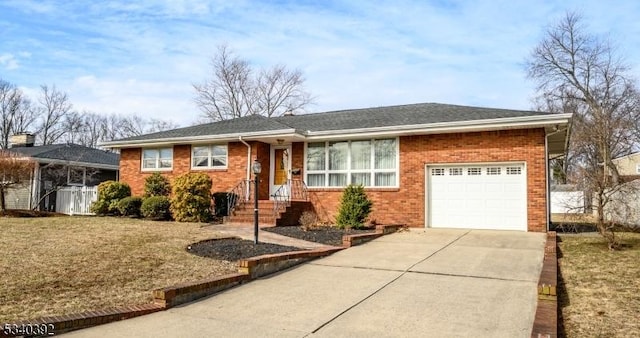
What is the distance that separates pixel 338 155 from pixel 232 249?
7.31 meters

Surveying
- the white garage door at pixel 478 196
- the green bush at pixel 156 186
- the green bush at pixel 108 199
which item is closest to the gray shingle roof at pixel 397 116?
the white garage door at pixel 478 196

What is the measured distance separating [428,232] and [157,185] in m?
10.1

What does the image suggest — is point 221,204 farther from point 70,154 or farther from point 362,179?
point 70,154

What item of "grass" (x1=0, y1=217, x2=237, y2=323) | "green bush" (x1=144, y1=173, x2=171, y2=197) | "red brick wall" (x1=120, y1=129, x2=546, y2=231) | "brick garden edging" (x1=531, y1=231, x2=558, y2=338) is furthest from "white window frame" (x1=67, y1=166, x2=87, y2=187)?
"brick garden edging" (x1=531, y1=231, x2=558, y2=338)

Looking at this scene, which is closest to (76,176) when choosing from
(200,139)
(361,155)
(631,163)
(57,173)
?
(57,173)

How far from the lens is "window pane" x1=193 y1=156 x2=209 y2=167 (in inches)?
680

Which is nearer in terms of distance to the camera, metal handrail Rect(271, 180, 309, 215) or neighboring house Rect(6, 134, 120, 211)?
metal handrail Rect(271, 180, 309, 215)

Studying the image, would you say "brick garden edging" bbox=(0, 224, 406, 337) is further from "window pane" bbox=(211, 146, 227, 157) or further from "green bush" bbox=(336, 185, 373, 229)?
"window pane" bbox=(211, 146, 227, 157)

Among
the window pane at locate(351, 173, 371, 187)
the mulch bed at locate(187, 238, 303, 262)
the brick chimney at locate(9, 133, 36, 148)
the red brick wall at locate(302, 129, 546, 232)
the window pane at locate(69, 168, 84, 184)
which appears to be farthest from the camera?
the brick chimney at locate(9, 133, 36, 148)

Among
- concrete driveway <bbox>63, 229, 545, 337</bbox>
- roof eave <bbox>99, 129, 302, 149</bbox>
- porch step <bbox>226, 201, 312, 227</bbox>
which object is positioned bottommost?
concrete driveway <bbox>63, 229, 545, 337</bbox>

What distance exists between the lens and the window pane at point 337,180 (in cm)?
1544

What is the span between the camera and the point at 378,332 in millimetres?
4754

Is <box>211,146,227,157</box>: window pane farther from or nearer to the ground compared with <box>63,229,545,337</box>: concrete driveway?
farther from the ground

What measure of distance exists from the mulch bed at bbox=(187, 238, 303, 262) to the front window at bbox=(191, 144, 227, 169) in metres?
7.17
